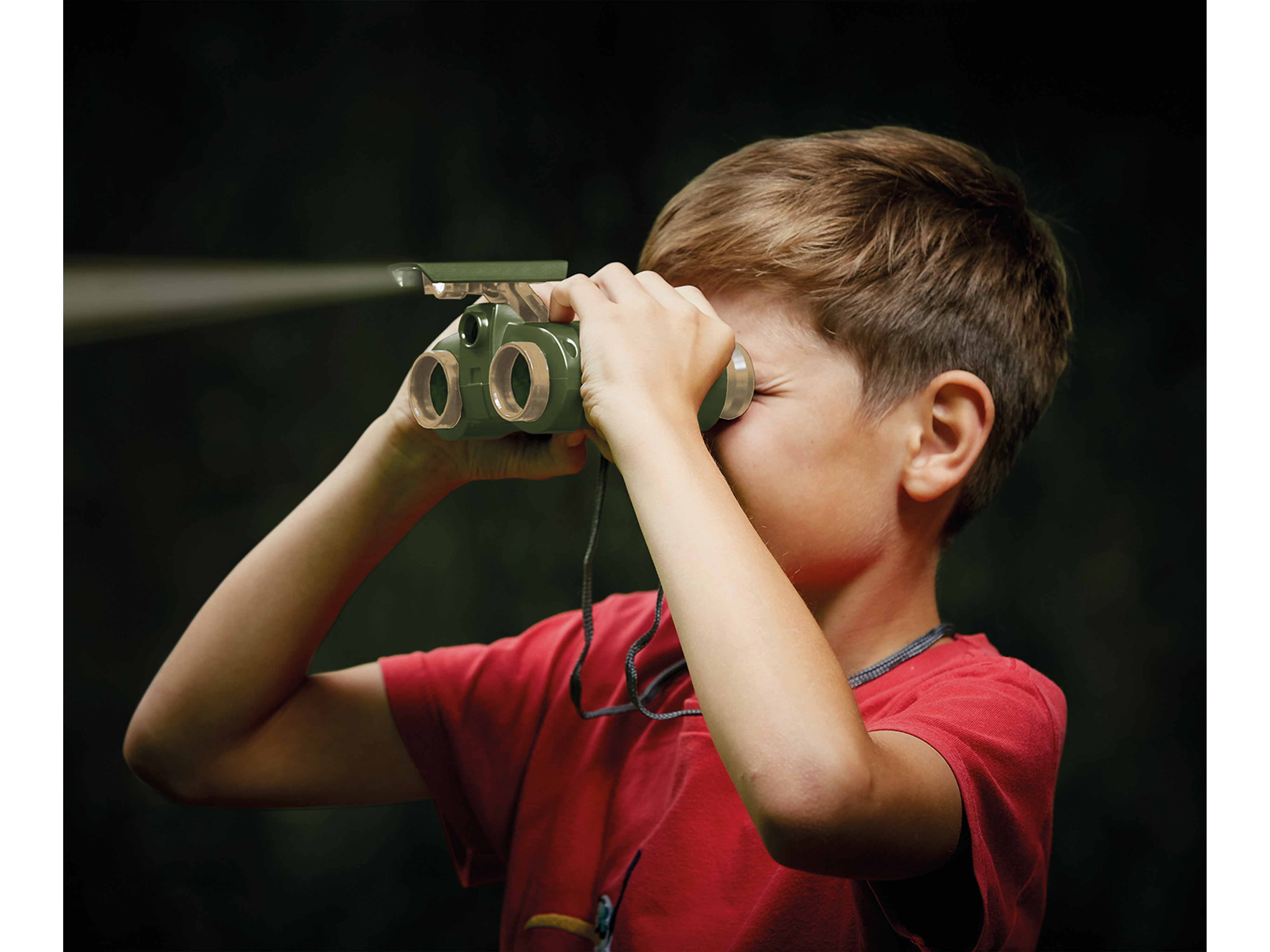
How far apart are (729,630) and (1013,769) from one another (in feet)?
0.72

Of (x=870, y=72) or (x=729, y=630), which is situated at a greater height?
(x=870, y=72)

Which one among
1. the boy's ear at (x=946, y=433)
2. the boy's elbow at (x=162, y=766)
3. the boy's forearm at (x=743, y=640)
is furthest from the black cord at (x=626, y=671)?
the boy's elbow at (x=162, y=766)

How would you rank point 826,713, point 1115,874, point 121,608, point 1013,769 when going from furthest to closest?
point 1115,874 < point 121,608 < point 1013,769 < point 826,713

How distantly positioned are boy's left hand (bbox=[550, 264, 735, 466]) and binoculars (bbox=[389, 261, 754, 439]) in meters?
0.01

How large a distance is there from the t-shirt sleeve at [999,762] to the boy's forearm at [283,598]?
0.40 meters

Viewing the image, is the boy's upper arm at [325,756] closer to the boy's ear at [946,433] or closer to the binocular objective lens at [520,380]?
the binocular objective lens at [520,380]

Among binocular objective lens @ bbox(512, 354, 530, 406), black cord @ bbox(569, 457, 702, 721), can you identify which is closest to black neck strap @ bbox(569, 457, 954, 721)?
black cord @ bbox(569, 457, 702, 721)

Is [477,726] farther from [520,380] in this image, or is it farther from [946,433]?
[946,433]

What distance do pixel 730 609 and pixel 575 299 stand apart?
0.23m

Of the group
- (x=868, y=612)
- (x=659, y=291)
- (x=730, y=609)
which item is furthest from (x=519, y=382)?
(x=868, y=612)

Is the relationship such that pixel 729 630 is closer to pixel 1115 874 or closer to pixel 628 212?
pixel 628 212

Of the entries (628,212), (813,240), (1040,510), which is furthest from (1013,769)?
(628,212)

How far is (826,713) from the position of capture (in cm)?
48

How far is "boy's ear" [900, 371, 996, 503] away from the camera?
28.1 inches
